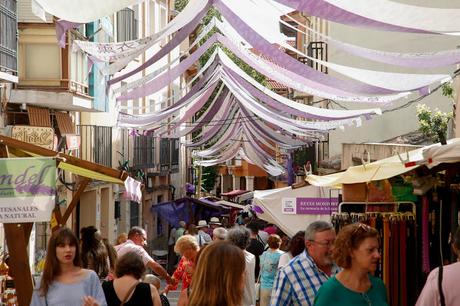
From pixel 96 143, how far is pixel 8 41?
945cm

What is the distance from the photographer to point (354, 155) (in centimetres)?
2084

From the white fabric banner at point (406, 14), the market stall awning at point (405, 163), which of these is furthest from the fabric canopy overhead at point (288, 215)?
the white fabric banner at point (406, 14)

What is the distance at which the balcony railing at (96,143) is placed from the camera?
2666cm

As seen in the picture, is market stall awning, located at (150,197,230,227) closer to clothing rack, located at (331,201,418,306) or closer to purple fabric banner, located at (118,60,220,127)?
purple fabric banner, located at (118,60,220,127)

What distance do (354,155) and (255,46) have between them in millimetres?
8507

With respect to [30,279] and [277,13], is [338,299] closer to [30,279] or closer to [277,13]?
[30,279]

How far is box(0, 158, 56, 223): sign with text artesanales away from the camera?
356 inches

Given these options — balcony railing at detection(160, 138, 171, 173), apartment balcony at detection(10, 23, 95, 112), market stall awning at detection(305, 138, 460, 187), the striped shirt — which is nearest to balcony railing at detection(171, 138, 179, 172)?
balcony railing at detection(160, 138, 171, 173)

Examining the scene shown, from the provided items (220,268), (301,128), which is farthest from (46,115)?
(220,268)

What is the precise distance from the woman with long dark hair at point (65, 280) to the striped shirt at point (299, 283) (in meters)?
1.20

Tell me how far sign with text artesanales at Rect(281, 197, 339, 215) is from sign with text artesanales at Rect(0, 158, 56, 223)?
21.7 feet

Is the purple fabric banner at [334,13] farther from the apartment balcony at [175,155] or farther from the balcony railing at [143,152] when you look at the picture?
the apartment balcony at [175,155]

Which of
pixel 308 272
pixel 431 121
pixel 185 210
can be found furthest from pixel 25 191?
pixel 185 210

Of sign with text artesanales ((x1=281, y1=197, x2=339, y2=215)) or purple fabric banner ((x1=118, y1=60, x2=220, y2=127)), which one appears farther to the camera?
purple fabric banner ((x1=118, y1=60, x2=220, y2=127))
